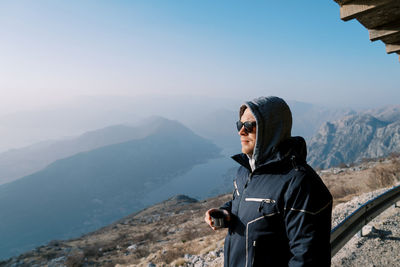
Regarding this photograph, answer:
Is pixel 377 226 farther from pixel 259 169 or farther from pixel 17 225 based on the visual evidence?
pixel 17 225

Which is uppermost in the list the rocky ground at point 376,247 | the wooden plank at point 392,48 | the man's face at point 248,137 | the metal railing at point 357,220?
the wooden plank at point 392,48

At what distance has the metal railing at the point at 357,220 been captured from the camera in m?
3.78

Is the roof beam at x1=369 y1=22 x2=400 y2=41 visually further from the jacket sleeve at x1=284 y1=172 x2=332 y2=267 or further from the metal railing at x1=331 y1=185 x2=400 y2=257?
the metal railing at x1=331 y1=185 x2=400 y2=257

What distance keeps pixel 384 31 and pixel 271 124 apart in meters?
2.18

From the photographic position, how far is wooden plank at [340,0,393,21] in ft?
7.25

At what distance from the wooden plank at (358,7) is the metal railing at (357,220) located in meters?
2.92

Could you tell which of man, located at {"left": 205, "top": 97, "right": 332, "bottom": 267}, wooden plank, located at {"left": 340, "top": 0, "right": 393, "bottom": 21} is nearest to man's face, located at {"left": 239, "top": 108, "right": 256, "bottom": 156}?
man, located at {"left": 205, "top": 97, "right": 332, "bottom": 267}

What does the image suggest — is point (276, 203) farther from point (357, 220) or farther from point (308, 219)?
point (357, 220)

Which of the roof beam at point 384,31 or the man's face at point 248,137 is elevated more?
the roof beam at point 384,31

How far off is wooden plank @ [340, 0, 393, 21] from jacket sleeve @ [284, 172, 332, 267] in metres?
1.69

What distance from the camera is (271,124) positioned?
75.6 inches

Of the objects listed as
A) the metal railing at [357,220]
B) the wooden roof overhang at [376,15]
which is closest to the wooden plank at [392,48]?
the wooden roof overhang at [376,15]

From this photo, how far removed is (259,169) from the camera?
198cm

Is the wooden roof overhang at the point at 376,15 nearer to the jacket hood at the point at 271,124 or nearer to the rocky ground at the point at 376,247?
the jacket hood at the point at 271,124
